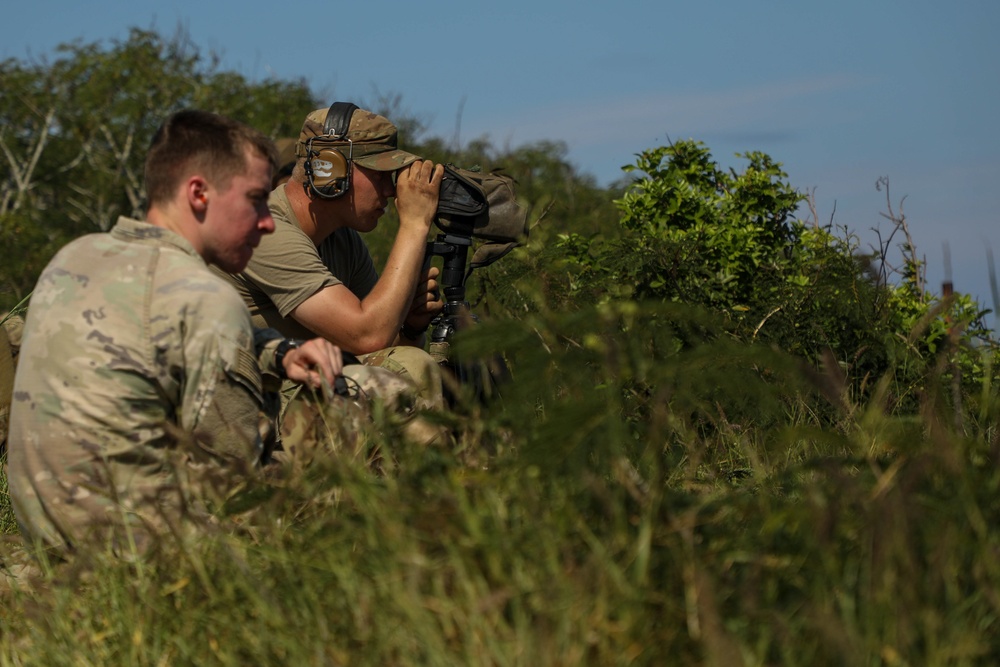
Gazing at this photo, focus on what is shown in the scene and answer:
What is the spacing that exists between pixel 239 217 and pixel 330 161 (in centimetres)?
149

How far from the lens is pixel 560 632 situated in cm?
189

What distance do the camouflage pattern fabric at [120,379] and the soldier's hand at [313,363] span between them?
0.71 feet

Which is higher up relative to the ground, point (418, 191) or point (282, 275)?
point (418, 191)

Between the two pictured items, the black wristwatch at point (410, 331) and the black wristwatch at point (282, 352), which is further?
the black wristwatch at point (410, 331)

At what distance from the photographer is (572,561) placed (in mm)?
1993

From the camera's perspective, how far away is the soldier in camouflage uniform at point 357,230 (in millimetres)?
4445

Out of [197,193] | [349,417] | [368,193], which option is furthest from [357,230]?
[349,417]

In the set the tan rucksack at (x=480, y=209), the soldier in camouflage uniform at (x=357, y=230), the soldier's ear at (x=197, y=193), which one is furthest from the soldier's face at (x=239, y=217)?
the tan rucksack at (x=480, y=209)

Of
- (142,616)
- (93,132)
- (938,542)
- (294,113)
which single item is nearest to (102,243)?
(142,616)

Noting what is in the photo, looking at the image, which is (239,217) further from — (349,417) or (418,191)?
(418,191)

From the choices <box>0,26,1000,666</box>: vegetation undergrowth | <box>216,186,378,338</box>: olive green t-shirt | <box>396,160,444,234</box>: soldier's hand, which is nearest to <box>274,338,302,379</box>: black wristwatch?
→ <box>0,26,1000,666</box>: vegetation undergrowth

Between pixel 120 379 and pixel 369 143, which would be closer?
pixel 120 379

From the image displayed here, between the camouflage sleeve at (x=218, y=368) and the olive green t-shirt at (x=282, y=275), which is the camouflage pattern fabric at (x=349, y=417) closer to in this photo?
the camouflage sleeve at (x=218, y=368)

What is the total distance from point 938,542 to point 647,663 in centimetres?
47
